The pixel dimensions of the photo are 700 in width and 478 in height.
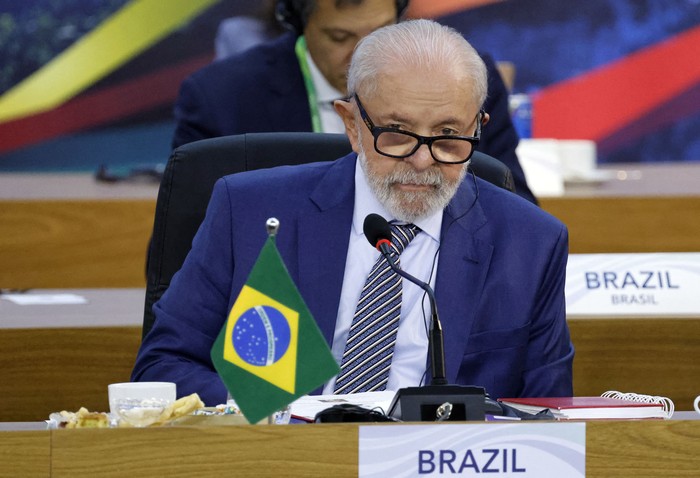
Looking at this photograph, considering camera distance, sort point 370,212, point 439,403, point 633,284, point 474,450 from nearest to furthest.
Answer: point 474,450, point 439,403, point 370,212, point 633,284

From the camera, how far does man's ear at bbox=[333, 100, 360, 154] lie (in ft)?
6.82

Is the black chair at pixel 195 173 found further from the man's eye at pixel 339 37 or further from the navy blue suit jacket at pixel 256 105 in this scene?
the navy blue suit jacket at pixel 256 105

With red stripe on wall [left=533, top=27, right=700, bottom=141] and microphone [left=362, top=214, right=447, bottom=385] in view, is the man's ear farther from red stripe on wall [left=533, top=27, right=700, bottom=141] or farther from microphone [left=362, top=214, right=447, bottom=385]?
red stripe on wall [left=533, top=27, right=700, bottom=141]

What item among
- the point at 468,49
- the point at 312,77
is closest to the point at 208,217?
the point at 468,49

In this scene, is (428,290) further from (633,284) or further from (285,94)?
(285,94)

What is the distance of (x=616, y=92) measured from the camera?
184 inches

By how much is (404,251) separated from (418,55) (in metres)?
0.31

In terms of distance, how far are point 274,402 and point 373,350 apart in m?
0.66

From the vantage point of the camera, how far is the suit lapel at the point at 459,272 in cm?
197

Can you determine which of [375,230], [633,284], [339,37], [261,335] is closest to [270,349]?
[261,335]

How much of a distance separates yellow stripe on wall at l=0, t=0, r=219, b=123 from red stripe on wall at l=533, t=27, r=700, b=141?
130 cm

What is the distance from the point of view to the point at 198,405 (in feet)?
4.46

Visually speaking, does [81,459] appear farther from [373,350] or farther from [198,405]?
[373,350]

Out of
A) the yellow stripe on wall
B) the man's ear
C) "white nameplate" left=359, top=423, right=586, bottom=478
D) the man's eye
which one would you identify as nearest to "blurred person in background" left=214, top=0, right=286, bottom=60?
the yellow stripe on wall
